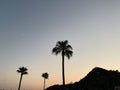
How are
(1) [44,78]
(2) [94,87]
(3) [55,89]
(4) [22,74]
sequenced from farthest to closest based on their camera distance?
(1) [44,78] → (4) [22,74] → (3) [55,89] → (2) [94,87]

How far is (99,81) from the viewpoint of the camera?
5106 centimetres

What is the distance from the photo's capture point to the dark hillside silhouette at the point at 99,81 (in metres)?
49.1

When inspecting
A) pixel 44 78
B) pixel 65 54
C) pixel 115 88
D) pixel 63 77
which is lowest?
pixel 115 88

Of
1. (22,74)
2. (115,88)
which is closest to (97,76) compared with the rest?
(115,88)

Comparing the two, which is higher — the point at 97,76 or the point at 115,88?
the point at 97,76

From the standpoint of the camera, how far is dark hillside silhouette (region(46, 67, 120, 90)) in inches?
1934

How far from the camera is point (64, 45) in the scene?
5397cm

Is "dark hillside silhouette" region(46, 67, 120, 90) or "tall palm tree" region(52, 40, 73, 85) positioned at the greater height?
"tall palm tree" region(52, 40, 73, 85)

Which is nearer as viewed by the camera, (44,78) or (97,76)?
(97,76)

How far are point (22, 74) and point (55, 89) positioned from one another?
35140mm

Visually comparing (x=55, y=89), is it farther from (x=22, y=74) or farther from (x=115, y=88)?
(x=22, y=74)

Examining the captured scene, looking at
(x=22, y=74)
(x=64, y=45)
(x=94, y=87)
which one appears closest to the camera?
(x=94, y=87)

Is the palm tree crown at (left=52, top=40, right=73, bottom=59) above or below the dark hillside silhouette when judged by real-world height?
above

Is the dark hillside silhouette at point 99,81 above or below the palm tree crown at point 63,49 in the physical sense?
below
